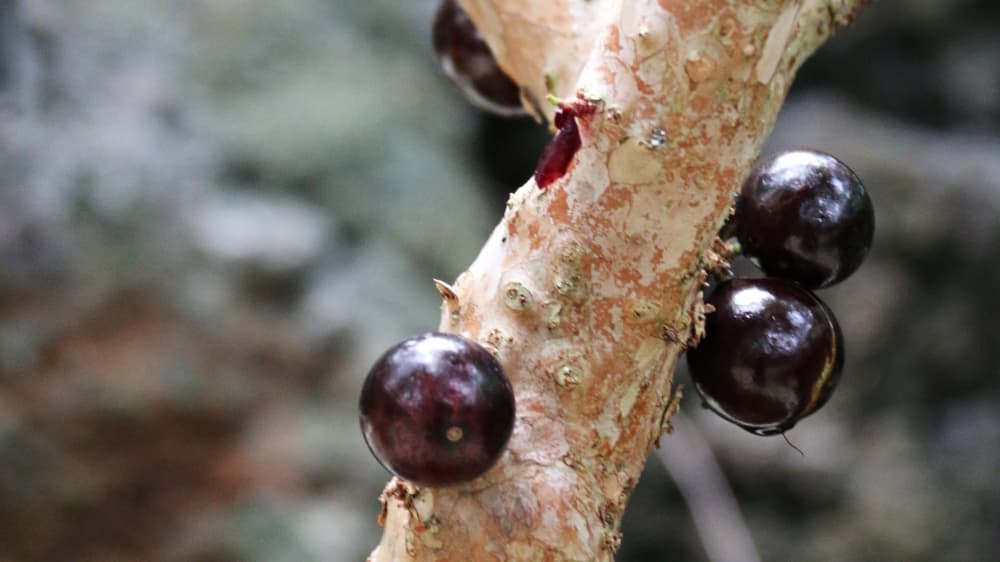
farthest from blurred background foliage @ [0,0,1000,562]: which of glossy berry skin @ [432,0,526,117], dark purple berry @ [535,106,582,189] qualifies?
dark purple berry @ [535,106,582,189]

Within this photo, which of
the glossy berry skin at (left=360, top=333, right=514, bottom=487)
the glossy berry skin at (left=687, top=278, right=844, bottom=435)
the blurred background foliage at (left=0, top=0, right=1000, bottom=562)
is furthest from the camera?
the blurred background foliage at (left=0, top=0, right=1000, bottom=562)

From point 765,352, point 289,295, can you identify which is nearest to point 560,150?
point 765,352

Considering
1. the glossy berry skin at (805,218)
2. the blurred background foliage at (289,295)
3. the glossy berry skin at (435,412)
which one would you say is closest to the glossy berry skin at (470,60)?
A: the glossy berry skin at (805,218)

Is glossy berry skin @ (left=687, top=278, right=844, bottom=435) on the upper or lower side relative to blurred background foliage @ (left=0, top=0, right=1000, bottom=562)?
upper

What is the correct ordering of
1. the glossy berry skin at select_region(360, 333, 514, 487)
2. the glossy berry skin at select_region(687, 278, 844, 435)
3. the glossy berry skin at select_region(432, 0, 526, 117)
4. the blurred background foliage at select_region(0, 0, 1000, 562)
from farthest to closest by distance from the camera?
1. the blurred background foliage at select_region(0, 0, 1000, 562)
2. the glossy berry skin at select_region(432, 0, 526, 117)
3. the glossy berry skin at select_region(687, 278, 844, 435)
4. the glossy berry skin at select_region(360, 333, 514, 487)

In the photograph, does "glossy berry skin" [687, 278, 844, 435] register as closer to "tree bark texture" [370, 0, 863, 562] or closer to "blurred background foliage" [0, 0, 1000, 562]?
"tree bark texture" [370, 0, 863, 562]

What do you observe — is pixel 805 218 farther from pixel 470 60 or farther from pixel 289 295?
pixel 289 295

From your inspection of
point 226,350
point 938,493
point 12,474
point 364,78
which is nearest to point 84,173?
point 226,350
